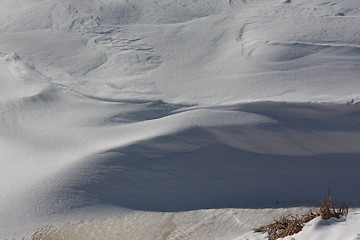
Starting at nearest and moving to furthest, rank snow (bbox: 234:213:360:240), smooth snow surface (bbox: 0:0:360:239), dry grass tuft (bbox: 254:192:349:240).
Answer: snow (bbox: 234:213:360:240), dry grass tuft (bbox: 254:192:349:240), smooth snow surface (bbox: 0:0:360:239)

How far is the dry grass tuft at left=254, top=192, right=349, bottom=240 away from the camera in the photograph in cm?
303

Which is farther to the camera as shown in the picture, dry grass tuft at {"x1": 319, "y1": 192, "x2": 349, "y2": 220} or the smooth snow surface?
the smooth snow surface

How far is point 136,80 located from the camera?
3979 millimetres

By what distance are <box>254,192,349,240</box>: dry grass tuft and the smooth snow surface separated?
0.75 ft

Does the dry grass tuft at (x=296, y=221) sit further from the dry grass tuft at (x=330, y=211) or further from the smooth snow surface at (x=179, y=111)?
the smooth snow surface at (x=179, y=111)

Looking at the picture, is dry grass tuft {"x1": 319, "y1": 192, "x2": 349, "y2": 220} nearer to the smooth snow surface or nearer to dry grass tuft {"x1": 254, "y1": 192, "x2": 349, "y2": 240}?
dry grass tuft {"x1": 254, "y1": 192, "x2": 349, "y2": 240}

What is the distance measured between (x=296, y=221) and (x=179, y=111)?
3.46 ft

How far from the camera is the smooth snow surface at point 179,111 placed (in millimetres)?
3383

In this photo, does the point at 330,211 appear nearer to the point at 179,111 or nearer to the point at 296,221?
the point at 296,221

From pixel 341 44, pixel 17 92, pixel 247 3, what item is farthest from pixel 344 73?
pixel 17 92

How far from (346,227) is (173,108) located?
1.32 m

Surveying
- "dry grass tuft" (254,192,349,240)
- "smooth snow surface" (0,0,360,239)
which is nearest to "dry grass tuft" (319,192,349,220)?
"dry grass tuft" (254,192,349,240)

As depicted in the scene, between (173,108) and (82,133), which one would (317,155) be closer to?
(173,108)

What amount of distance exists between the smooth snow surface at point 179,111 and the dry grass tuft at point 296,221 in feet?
0.75
